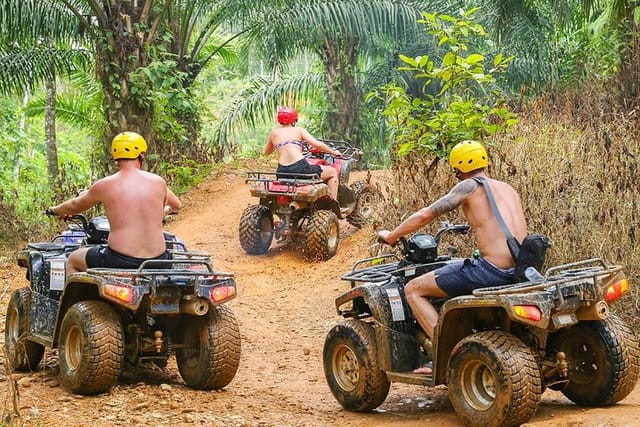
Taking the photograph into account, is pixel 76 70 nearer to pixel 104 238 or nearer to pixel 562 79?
pixel 562 79

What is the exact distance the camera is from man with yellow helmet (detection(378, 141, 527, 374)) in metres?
6.50

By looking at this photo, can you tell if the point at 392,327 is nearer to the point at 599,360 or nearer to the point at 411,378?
the point at 411,378

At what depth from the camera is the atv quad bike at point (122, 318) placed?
705 centimetres

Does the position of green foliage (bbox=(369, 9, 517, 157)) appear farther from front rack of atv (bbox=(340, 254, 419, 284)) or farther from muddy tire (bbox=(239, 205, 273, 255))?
front rack of atv (bbox=(340, 254, 419, 284))

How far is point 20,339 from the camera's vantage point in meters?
8.11

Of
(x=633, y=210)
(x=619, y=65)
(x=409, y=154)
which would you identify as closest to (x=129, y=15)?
(x=409, y=154)

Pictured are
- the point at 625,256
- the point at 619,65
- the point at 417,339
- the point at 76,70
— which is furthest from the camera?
the point at 76,70

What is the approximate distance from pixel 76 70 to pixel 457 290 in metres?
A: 14.2

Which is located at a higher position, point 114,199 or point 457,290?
point 114,199

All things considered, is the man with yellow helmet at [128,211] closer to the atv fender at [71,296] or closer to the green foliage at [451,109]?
the atv fender at [71,296]

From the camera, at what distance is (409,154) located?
11820mm

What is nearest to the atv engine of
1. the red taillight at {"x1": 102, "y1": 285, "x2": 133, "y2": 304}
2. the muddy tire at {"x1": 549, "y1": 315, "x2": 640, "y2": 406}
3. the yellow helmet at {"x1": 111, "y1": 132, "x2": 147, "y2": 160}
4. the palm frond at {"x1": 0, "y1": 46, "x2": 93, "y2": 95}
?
the muddy tire at {"x1": 549, "y1": 315, "x2": 640, "y2": 406}

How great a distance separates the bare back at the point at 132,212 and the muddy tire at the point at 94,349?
49 cm

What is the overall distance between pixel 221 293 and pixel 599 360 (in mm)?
2704
